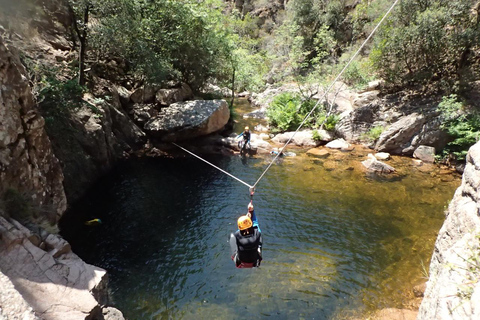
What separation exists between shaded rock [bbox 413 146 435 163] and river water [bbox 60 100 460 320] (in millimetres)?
1372

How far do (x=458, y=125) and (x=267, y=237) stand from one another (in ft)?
44.3

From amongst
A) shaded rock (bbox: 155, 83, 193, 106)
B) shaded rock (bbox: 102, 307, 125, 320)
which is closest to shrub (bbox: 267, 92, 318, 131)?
shaded rock (bbox: 155, 83, 193, 106)

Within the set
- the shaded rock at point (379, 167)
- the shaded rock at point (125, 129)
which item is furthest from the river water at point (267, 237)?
the shaded rock at point (125, 129)

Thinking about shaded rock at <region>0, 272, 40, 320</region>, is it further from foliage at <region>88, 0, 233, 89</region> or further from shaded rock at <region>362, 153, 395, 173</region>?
A: shaded rock at <region>362, 153, 395, 173</region>

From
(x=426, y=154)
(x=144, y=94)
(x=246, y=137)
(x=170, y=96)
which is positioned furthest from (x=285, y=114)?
(x=144, y=94)

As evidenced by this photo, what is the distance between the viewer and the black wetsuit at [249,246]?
21.6 ft

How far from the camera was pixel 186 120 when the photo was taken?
699 inches

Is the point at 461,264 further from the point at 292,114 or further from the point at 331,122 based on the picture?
the point at 292,114

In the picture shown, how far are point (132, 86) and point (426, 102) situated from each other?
20017 mm

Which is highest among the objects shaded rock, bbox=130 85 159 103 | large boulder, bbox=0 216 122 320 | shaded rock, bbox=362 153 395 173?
shaded rock, bbox=130 85 159 103

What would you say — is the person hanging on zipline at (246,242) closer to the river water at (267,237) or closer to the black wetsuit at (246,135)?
the river water at (267,237)

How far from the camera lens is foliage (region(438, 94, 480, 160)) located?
50.7 ft

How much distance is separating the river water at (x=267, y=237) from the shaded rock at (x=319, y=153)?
2.03 m

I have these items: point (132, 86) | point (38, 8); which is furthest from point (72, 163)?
point (132, 86)
